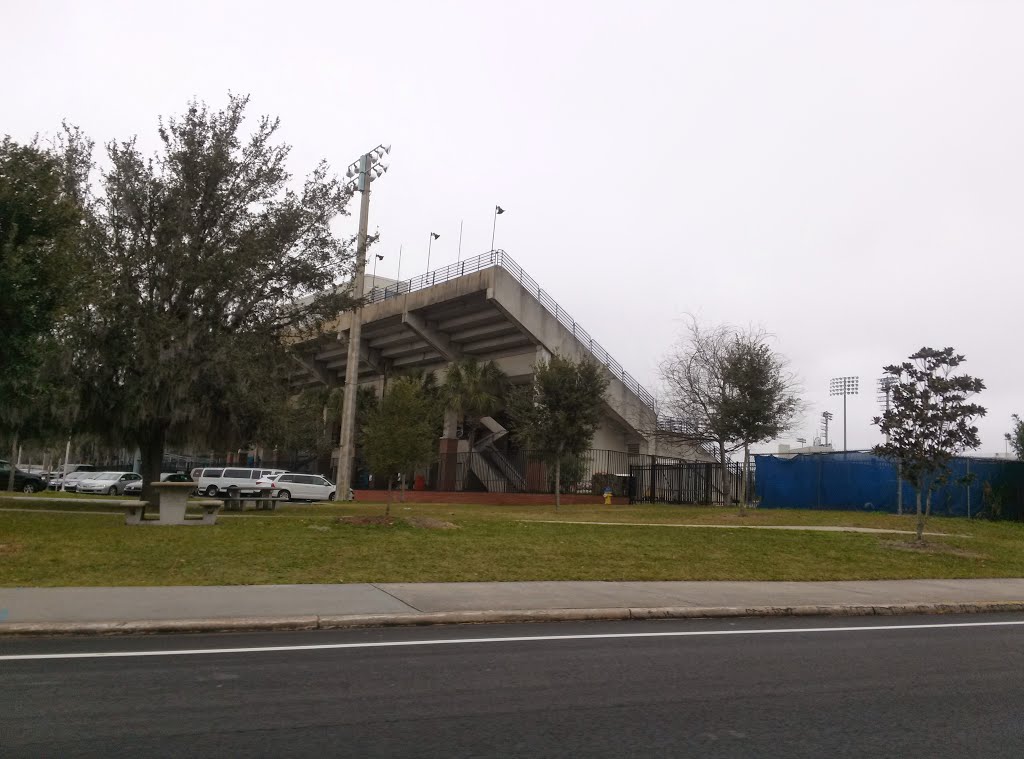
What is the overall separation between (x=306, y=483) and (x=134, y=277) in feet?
62.3

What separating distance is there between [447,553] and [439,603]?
4.48 meters

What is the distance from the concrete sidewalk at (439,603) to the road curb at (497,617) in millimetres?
12

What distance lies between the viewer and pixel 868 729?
563cm

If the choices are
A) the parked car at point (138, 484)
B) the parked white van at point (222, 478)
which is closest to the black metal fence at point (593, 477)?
the parked white van at point (222, 478)

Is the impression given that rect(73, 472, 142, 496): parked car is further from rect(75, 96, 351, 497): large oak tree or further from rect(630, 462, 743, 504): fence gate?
rect(630, 462, 743, 504): fence gate

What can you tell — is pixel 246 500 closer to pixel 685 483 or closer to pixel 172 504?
pixel 172 504

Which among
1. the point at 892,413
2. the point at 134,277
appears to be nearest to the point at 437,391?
the point at 134,277

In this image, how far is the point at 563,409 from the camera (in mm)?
31797

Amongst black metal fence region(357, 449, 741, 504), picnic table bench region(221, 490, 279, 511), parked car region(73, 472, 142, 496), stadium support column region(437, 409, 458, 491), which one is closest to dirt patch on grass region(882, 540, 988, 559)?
black metal fence region(357, 449, 741, 504)

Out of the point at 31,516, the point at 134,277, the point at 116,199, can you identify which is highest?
the point at 116,199

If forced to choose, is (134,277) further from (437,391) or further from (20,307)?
(437,391)

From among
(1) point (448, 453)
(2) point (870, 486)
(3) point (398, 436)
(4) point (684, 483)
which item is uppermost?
(3) point (398, 436)

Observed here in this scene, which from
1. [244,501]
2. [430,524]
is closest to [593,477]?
[244,501]

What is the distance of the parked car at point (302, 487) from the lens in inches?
1570
